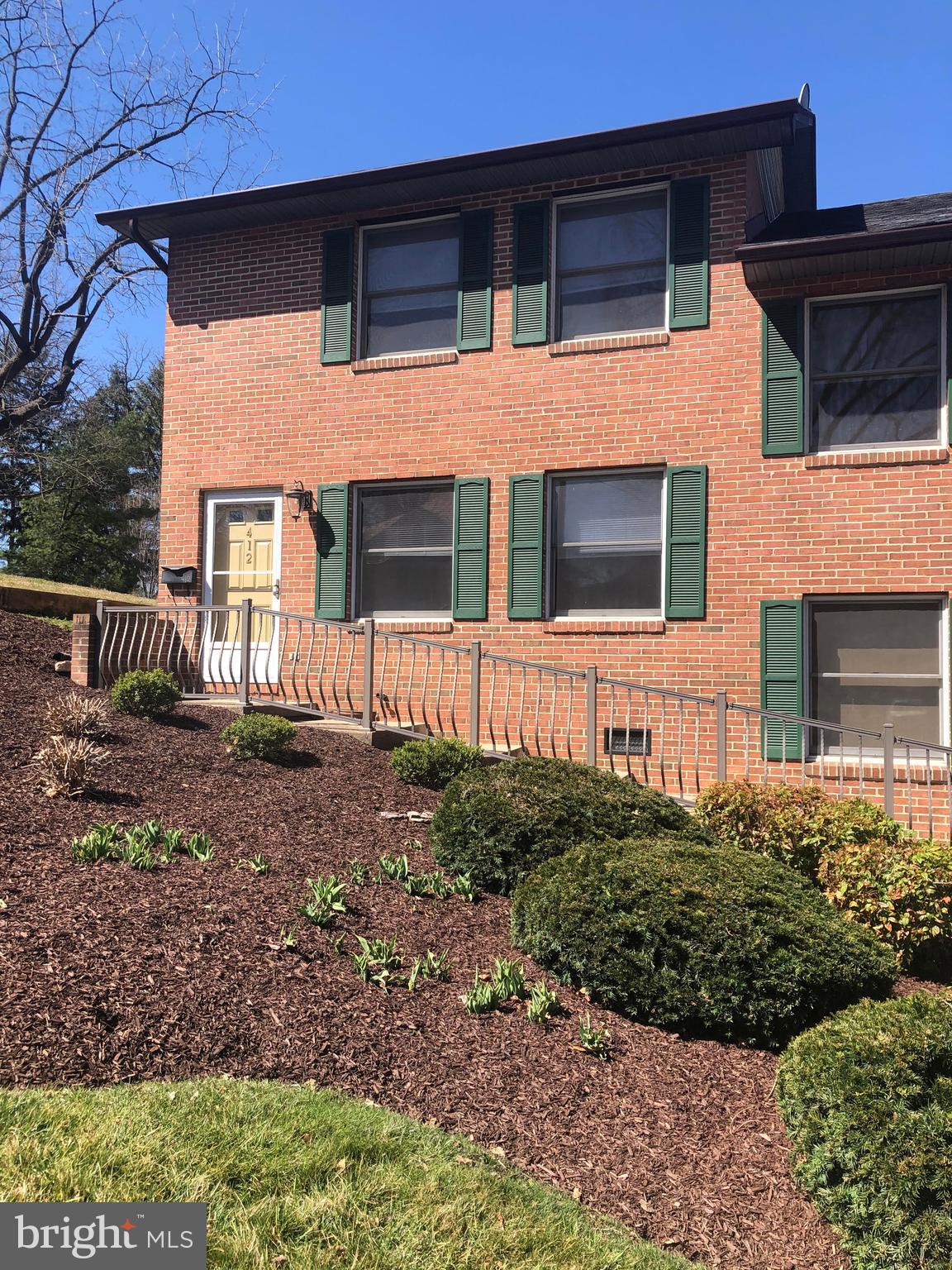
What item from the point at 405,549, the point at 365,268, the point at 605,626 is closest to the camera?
the point at 605,626

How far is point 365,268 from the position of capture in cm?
1185

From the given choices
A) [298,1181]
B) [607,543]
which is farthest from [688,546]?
[298,1181]


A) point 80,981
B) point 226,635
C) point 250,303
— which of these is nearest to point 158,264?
point 250,303

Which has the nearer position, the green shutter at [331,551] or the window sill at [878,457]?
the window sill at [878,457]

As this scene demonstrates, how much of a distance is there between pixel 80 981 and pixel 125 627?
22.6ft

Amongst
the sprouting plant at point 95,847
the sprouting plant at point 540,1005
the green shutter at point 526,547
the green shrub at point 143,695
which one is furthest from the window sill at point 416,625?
the sprouting plant at point 540,1005

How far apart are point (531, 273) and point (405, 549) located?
331 cm

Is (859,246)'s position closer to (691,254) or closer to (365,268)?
(691,254)

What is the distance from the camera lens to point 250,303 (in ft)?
40.1

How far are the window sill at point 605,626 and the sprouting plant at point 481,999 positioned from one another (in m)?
5.93

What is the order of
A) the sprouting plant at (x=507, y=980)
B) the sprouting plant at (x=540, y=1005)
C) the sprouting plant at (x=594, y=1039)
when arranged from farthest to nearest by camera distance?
1. the sprouting plant at (x=507, y=980)
2. the sprouting plant at (x=540, y=1005)
3. the sprouting plant at (x=594, y=1039)

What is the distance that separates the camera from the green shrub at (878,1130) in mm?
3412

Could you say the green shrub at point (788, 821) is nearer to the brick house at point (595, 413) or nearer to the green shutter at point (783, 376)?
the brick house at point (595, 413)

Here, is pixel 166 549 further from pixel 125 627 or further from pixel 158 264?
pixel 158 264
